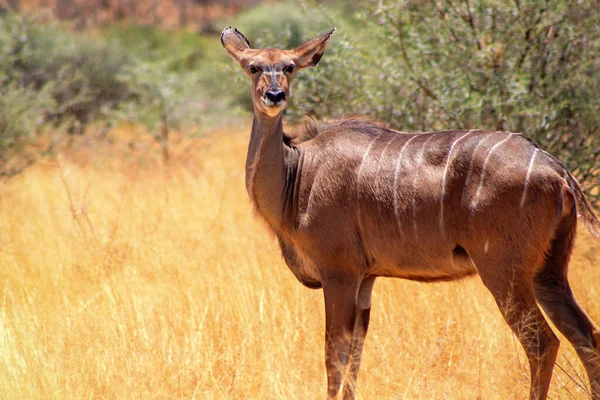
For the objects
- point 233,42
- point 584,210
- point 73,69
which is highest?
point 233,42

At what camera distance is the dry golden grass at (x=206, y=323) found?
385 centimetres

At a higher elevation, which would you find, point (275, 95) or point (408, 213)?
point (275, 95)

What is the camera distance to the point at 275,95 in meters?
3.80

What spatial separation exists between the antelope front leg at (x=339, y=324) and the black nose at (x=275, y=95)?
92 centimetres

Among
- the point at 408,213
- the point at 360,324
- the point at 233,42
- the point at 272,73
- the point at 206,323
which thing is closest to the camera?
the point at 408,213

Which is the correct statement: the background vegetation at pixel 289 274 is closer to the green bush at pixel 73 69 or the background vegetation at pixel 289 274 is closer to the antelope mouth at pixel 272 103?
the antelope mouth at pixel 272 103

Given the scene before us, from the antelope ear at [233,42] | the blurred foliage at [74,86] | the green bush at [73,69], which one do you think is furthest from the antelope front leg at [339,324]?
the green bush at [73,69]

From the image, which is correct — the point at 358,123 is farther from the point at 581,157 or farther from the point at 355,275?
the point at 581,157

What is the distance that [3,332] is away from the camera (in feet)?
13.5

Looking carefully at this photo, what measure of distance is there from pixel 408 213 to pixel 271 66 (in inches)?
39.7

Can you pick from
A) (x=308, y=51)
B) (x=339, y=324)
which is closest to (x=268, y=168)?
(x=308, y=51)

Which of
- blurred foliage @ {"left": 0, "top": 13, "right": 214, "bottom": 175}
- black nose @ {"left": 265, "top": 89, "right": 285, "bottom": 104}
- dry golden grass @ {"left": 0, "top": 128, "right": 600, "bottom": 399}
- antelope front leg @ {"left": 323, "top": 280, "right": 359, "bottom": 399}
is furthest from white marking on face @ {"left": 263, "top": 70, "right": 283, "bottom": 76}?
blurred foliage @ {"left": 0, "top": 13, "right": 214, "bottom": 175}

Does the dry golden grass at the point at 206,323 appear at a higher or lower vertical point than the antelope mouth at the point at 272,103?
lower

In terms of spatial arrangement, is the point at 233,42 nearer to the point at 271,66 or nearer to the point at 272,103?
the point at 271,66
